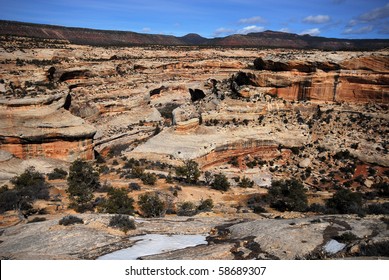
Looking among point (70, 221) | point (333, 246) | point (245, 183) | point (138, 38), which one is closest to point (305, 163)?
point (245, 183)

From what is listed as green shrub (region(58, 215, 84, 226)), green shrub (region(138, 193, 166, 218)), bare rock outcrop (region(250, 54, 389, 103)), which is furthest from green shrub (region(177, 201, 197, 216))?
bare rock outcrop (region(250, 54, 389, 103))

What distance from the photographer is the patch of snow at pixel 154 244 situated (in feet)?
22.8

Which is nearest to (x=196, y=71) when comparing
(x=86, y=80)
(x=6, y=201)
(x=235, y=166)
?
(x=86, y=80)

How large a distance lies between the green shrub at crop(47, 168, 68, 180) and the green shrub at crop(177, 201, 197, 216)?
284 inches

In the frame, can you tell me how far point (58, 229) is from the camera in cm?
875

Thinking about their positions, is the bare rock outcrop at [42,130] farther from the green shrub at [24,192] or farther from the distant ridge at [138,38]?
the distant ridge at [138,38]

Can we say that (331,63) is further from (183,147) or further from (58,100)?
(58,100)

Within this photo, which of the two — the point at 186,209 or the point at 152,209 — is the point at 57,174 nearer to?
the point at 152,209

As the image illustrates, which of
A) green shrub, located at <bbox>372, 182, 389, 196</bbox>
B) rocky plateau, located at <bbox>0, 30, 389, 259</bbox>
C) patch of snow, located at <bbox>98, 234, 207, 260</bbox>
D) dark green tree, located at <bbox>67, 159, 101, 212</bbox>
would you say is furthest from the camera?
green shrub, located at <bbox>372, 182, 389, 196</bbox>

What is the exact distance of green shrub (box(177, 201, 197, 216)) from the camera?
514 inches

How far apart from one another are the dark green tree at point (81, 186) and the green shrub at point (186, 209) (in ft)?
12.2

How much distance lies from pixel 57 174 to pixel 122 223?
33.5ft

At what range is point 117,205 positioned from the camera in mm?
13164

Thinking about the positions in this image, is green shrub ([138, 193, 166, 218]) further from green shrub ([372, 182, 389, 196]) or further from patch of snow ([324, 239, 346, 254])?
green shrub ([372, 182, 389, 196])
